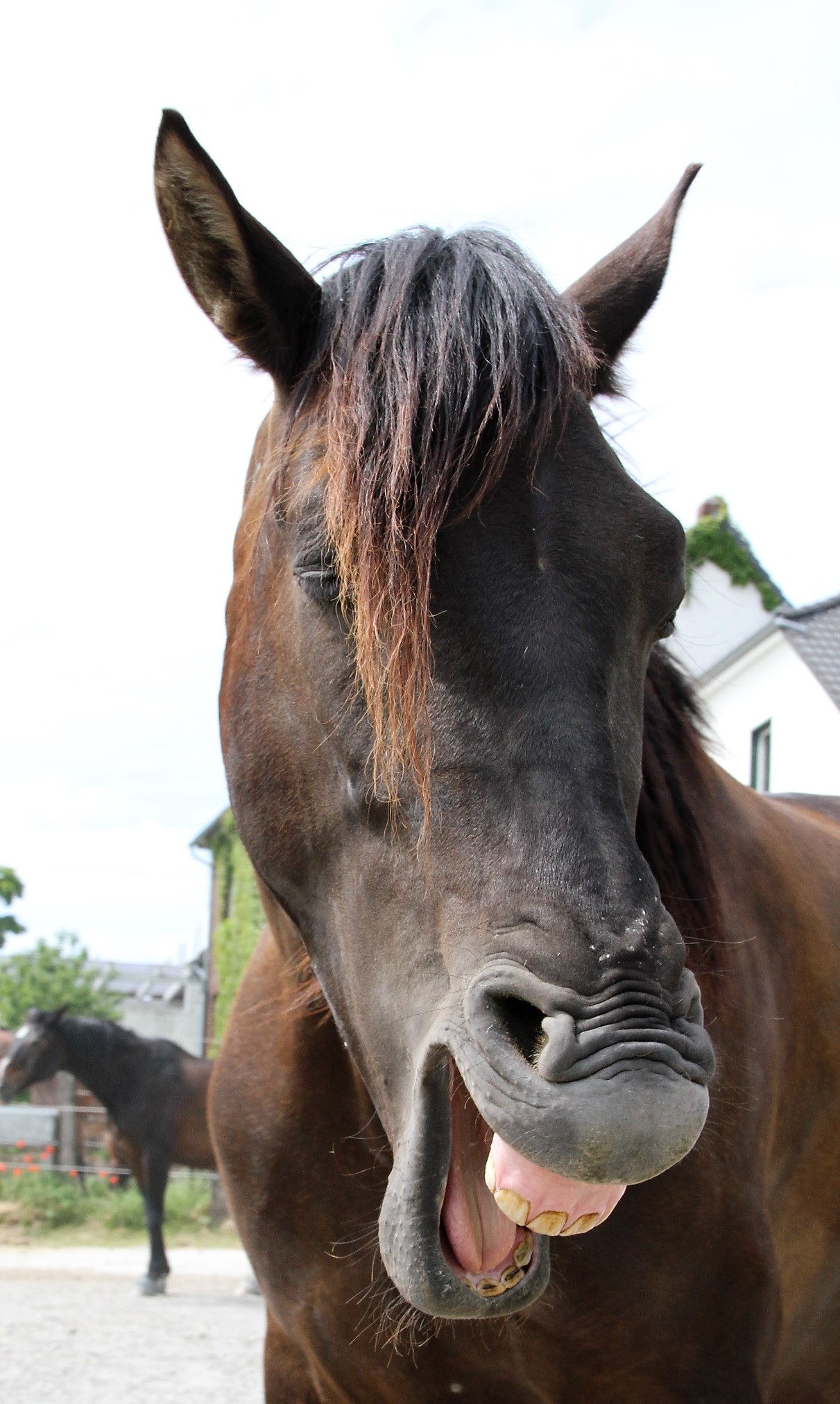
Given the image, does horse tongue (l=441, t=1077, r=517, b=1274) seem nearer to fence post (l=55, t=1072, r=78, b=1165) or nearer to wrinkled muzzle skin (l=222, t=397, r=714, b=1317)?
wrinkled muzzle skin (l=222, t=397, r=714, b=1317)

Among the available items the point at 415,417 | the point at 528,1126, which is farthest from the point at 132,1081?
the point at 528,1126

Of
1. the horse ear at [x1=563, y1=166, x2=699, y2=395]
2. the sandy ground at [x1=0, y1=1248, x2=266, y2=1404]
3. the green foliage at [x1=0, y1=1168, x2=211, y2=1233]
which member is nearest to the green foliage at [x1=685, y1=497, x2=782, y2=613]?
the green foliage at [x1=0, y1=1168, x2=211, y2=1233]

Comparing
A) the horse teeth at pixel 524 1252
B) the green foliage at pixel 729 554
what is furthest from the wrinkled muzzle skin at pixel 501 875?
the green foliage at pixel 729 554

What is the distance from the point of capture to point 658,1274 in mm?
2039

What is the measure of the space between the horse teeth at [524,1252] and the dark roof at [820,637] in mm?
14440

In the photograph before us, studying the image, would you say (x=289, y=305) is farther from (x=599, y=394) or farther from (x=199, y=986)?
(x=199, y=986)

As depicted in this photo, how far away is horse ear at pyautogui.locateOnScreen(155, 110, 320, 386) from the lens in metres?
1.99

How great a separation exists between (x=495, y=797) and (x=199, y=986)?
2956 cm

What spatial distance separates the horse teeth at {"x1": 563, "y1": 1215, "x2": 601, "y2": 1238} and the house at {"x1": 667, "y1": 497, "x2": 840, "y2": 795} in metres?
12.8

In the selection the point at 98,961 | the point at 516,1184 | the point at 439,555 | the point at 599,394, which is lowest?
the point at 98,961

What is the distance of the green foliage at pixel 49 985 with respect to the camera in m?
28.3

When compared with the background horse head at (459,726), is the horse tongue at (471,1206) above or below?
below

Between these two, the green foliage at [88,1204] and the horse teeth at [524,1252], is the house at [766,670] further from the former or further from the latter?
the horse teeth at [524,1252]

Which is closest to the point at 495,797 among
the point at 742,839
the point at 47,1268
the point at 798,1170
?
the point at 742,839
